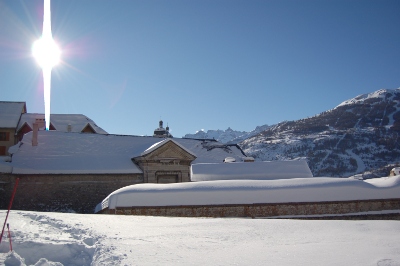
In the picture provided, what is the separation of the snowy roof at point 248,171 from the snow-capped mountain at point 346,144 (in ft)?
244

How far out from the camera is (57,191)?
75.1 feet

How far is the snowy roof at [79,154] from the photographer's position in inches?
925

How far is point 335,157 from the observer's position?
12938cm

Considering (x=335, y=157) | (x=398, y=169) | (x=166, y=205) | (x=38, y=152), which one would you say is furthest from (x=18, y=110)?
(x=335, y=157)

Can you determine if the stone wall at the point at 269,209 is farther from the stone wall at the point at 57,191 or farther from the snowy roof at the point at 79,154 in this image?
the snowy roof at the point at 79,154

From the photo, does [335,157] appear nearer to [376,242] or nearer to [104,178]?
[104,178]

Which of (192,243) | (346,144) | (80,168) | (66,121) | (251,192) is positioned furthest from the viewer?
(346,144)

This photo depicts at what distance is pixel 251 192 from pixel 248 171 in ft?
27.6

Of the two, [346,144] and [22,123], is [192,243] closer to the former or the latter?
[22,123]

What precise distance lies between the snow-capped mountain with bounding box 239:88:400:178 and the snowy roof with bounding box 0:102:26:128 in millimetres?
78888

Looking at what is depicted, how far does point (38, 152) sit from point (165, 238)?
20.8 m

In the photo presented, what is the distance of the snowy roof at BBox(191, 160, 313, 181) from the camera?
67.4 feet

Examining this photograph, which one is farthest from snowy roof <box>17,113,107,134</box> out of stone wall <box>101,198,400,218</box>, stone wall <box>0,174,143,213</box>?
stone wall <box>101,198,400,218</box>

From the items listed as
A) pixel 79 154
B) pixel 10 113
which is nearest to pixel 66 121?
pixel 10 113
